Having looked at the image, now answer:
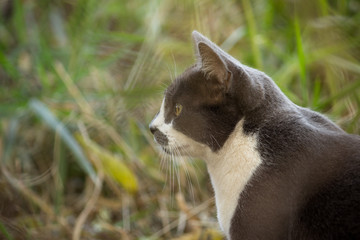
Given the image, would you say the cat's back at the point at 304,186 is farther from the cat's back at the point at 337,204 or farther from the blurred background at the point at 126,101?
the blurred background at the point at 126,101

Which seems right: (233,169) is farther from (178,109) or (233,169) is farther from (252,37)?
(252,37)

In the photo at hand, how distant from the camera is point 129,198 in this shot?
1.83 metres

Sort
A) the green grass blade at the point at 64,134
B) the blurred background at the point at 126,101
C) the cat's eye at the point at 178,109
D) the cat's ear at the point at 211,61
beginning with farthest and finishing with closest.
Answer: the green grass blade at the point at 64,134
the blurred background at the point at 126,101
the cat's eye at the point at 178,109
the cat's ear at the point at 211,61

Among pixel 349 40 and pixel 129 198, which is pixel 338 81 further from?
pixel 129 198

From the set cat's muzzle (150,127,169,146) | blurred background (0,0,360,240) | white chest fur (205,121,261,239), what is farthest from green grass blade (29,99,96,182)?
white chest fur (205,121,261,239)

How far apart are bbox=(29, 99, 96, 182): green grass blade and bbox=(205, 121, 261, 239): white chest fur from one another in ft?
2.53

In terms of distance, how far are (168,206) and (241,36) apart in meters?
0.77

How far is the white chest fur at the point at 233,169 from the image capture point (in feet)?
3.22

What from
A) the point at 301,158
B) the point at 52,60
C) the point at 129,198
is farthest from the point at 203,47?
the point at 52,60

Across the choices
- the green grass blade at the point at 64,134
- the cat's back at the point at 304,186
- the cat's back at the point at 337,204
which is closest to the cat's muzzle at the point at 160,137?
the cat's back at the point at 304,186

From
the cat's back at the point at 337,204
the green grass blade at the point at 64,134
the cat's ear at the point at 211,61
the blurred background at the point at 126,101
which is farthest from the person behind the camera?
the green grass blade at the point at 64,134

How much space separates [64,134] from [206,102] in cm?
90

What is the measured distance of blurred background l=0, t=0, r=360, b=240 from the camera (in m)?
1.59

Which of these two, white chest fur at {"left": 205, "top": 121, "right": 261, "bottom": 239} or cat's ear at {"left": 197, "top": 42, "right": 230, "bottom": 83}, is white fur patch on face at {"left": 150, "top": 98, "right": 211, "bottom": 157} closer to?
white chest fur at {"left": 205, "top": 121, "right": 261, "bottom": 239}
